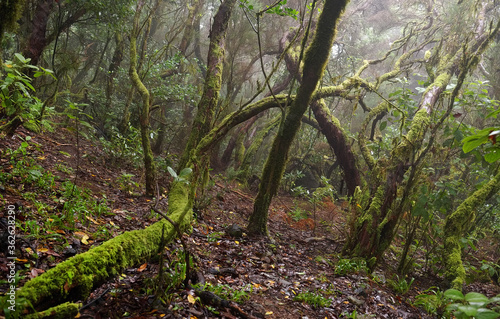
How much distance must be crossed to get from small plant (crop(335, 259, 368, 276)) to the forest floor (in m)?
0.02

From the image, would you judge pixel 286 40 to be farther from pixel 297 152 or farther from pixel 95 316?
pixel 95 316

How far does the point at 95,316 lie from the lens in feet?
6.61

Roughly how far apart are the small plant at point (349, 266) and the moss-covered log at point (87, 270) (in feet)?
9.40

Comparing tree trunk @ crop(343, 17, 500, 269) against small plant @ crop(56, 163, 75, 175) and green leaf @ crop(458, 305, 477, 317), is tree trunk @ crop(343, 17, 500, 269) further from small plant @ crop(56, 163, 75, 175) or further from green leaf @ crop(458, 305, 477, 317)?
small plant @ crop(56, 163, 75, 175)

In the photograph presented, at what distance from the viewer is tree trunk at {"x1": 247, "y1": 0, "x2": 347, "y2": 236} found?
14.7ft

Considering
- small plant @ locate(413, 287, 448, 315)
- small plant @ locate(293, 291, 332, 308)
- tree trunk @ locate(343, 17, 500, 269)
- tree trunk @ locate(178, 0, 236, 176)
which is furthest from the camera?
tree trunk @ locate(178, 0, 236, 176)

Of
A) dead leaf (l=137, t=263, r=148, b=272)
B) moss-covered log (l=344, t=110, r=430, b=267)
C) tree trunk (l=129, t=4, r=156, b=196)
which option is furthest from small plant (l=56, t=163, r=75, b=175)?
moss-covered log (l=344, t=110, r=430, b=267)

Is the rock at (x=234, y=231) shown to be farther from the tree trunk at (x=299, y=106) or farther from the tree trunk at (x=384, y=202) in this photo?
the tree trunk at (x=384, y=202)

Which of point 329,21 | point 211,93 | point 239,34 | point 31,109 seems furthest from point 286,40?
point 31,109

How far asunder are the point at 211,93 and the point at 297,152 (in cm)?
589

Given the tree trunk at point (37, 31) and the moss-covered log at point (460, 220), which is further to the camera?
the tree trunk at point (37, 31)

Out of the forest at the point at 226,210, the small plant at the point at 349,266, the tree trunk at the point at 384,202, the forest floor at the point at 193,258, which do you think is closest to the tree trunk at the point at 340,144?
the forest at the point at 226,210

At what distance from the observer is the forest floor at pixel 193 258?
8.10ft

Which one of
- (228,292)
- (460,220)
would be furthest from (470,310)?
(460,220)
